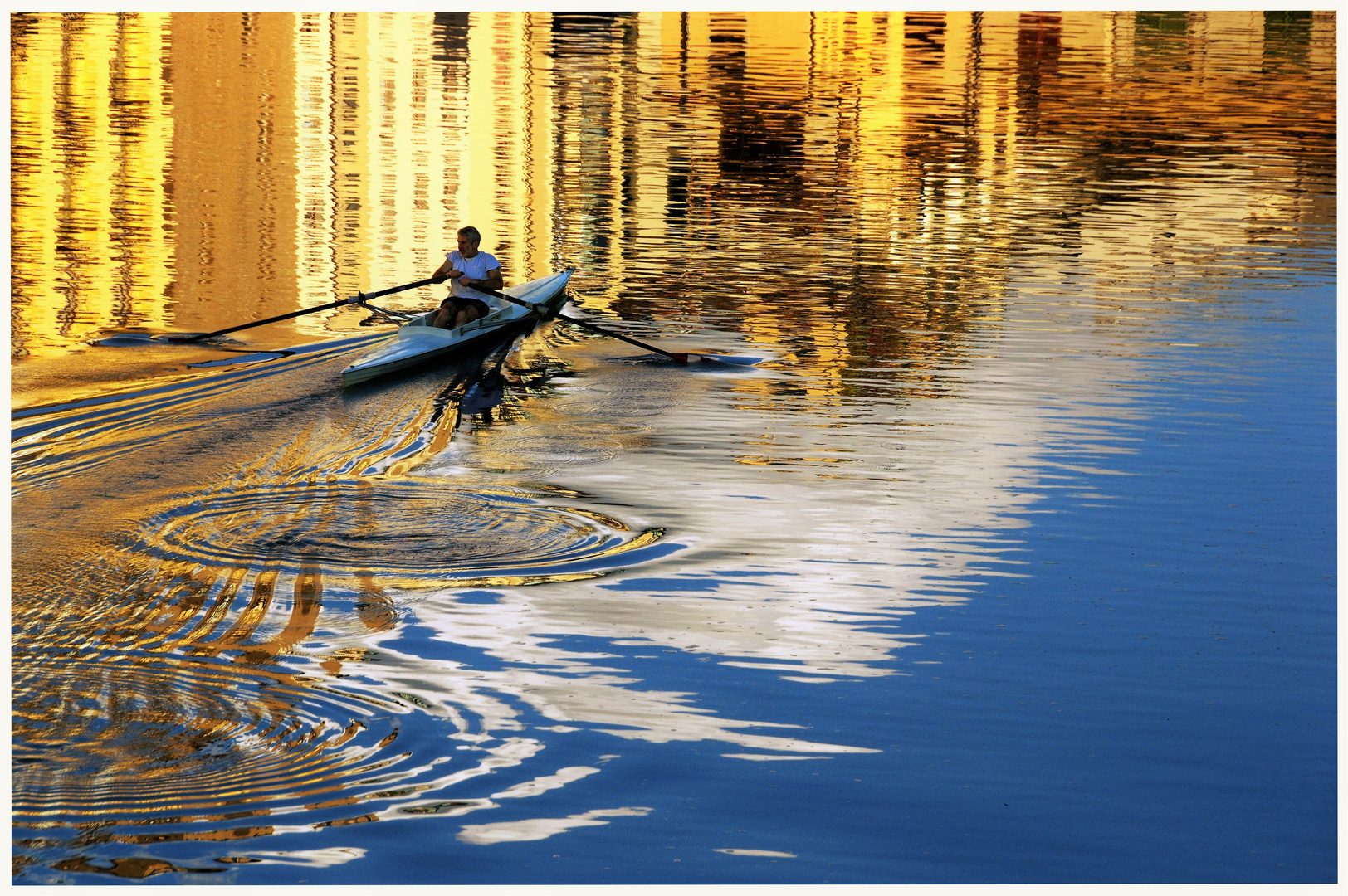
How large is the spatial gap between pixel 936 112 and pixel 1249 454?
946 inches

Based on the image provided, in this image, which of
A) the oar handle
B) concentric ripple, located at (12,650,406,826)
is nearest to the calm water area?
concentric ripple, located at (12,650,406,826)

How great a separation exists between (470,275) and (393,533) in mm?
6832

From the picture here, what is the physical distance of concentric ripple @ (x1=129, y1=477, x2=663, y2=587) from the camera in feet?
30.8

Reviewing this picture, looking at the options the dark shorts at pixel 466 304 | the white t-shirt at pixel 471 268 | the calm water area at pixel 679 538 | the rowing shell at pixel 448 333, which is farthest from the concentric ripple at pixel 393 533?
the white t-shirt at pixel 471 268

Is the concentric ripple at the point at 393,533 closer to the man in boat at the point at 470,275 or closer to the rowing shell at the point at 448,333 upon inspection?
the rowing shell at the point at 448,333

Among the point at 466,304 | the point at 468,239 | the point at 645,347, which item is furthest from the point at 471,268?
the point at 645,347

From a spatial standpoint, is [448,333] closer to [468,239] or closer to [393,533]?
[468,239]

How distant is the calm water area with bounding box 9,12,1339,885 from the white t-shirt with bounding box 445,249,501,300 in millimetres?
704

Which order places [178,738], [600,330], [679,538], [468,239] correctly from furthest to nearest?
1. [600,330]
2. [468,239]
3. [679,538]
4. [178,738]

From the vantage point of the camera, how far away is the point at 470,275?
16250mm

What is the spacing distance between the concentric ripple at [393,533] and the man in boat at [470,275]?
539 cm

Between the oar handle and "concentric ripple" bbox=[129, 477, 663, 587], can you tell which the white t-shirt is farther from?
"concentric ripple" bbox=[129, 477, 663, 587]

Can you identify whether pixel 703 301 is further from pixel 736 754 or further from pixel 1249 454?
pixel 736 754

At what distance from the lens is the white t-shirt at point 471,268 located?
53.3ft
